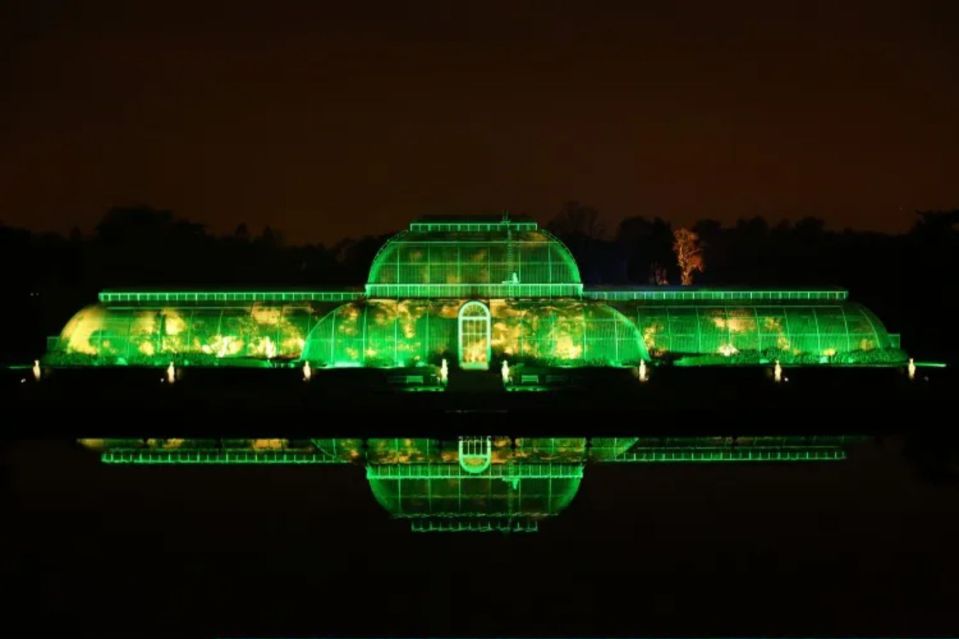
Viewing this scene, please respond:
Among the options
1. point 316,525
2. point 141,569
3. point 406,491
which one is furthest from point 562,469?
point 141,569

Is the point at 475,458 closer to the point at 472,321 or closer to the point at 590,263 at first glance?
the point at 472,321

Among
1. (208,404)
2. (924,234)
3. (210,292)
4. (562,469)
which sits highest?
(924,234)

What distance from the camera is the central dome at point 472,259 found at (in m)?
59.5

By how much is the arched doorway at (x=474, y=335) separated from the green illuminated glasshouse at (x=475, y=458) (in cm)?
1787

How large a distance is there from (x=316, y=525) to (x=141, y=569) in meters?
4.54

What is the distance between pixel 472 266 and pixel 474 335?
4.11 meters

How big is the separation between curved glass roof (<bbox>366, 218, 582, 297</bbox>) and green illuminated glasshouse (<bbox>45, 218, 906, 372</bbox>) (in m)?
0.06

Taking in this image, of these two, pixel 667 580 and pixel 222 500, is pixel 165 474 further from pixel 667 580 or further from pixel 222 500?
pixel 667 580

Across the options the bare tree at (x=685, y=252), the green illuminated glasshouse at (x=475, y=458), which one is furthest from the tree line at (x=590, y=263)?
the green illuminated glasshouse at (x=475, y=458)

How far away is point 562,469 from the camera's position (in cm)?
3322

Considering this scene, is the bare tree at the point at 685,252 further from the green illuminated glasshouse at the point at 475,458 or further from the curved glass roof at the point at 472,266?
the green illuminated glasshouse at the point at 475,458

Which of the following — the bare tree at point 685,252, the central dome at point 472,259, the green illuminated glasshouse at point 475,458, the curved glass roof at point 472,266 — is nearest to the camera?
the green illuminated glasshouse at point 475,458

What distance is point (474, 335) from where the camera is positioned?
57.1 metres

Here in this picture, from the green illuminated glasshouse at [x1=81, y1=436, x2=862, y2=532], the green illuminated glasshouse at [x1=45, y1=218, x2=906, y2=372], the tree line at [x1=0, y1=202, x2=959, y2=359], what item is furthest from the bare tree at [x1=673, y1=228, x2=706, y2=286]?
the green illuminated glasshouse at [x1=81, y1=436, x2=862, y2=532]
